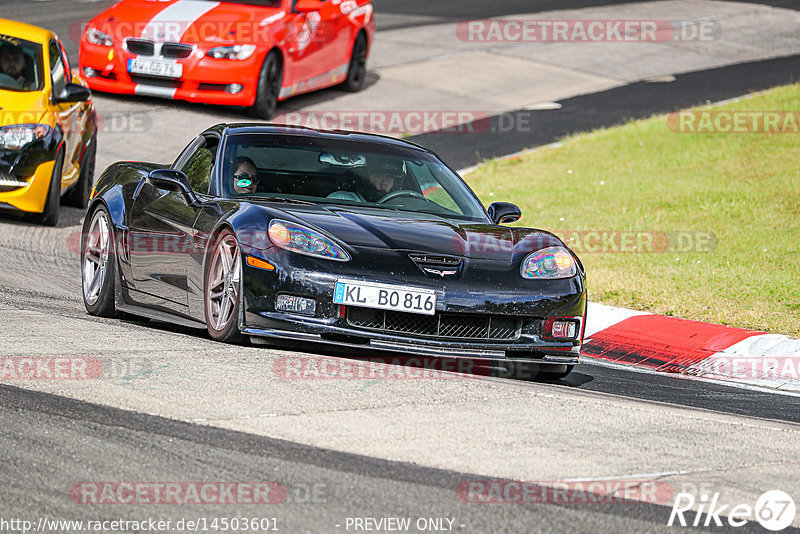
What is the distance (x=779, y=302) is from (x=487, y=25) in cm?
1490

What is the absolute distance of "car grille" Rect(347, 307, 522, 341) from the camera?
666cm

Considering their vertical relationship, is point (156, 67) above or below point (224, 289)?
above

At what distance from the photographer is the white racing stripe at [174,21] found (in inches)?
620

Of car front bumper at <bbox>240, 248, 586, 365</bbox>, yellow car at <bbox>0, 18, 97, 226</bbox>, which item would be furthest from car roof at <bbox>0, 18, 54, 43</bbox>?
car front bumper at <bbox>240, 248, 586, 365</bbox>

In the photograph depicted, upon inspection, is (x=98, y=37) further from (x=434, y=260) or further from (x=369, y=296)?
(x=369, y=296)

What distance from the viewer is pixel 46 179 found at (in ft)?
36.2

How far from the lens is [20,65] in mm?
11648

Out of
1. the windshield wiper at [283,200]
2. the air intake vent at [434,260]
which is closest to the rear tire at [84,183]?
the windshield wiper at [283,200]

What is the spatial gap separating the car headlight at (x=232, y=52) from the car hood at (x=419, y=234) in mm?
8669

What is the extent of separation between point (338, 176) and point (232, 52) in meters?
8.36

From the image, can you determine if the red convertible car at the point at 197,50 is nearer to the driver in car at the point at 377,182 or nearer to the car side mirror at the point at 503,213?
the driver in car at the point at 377,182

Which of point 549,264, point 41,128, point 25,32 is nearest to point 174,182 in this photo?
point 549,264

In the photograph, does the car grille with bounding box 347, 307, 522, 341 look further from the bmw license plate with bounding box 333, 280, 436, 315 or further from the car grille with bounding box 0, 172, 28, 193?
the car grille with bounding box 0, 172, 28, 193

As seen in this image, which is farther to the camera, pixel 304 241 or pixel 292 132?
pixel 292 132
